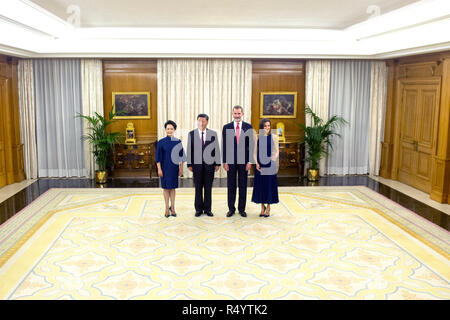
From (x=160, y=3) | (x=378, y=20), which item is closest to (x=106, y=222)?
(x=160, y=3)

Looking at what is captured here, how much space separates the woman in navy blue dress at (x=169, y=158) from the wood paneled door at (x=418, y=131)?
5036 millimetres

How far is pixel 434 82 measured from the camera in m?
8.43

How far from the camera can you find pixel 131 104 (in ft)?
33.5

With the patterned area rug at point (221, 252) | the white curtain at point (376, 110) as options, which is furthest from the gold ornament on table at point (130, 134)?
the white curtain at point (376, 110)

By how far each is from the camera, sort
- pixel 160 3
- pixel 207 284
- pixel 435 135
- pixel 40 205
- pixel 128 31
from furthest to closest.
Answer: pixel 128 31
pixel 435 135
pixel 40 205
pixel 160 3
pixel 207 284

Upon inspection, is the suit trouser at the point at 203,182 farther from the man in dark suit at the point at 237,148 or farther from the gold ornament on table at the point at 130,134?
the gold ornament on table at the point at 130,134

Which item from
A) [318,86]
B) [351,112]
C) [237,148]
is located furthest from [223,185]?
[351,112]

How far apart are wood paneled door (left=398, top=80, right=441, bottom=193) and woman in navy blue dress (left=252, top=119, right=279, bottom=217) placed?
3671mm

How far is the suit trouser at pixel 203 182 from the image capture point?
6.89 metres

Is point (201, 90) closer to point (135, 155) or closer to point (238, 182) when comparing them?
point (135, 155)

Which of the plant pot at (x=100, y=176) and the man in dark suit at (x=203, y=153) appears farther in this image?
the plant pot at (x=100, y=176)

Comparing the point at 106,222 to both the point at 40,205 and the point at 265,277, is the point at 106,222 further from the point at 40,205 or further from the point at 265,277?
the point at 265,277

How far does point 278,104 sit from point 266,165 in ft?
12.8

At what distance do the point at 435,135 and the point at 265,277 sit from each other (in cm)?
535
